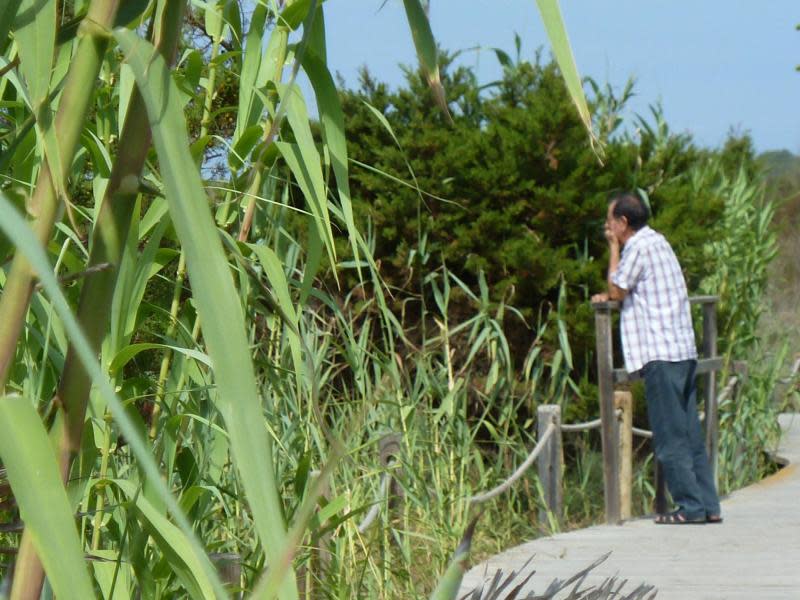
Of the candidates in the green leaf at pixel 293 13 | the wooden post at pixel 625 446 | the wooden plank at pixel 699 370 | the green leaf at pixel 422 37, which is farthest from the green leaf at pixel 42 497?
the wooden post at pixel 625 446

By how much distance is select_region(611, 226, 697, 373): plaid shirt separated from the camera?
487 centimetres

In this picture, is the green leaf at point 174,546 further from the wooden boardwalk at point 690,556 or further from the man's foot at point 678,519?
the man's foot at point 678,519

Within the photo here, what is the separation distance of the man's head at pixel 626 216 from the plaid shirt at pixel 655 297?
0.12 ft

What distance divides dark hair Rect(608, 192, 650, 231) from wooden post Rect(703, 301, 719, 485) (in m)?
1.16

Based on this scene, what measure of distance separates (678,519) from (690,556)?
0.72 metres

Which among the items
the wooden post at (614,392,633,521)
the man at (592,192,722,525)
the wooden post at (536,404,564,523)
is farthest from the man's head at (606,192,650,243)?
the wooden post at (614,392,633,521)

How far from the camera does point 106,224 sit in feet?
2.71

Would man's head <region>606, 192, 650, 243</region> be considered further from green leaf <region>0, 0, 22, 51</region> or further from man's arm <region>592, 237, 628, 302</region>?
green leaf <region>0, 0, 22, 51</region>

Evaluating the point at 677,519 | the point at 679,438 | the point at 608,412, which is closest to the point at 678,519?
the point at 677,519

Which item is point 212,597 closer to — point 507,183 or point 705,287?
point 507,183

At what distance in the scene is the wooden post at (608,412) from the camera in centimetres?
521

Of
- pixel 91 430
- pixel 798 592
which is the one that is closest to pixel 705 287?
pixel 798 592

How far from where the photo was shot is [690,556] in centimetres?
432

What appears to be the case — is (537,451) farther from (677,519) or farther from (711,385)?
(711,385)
